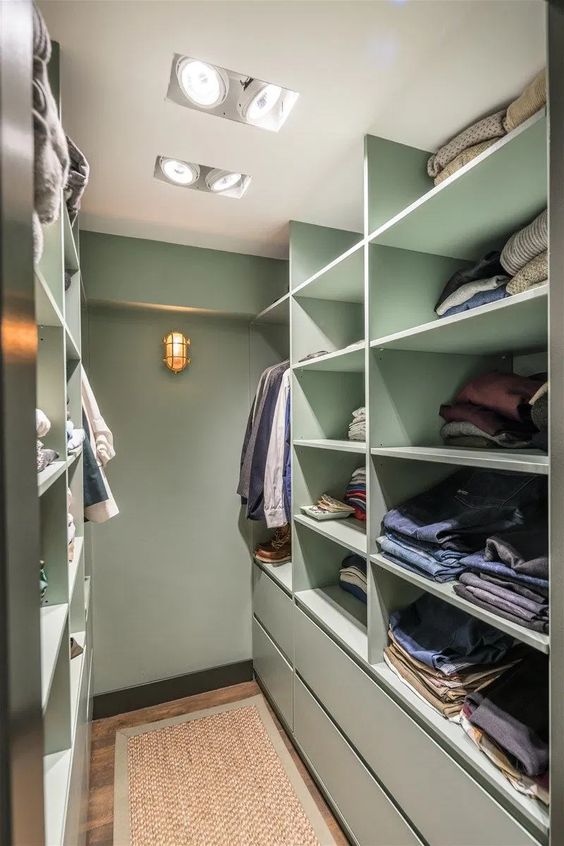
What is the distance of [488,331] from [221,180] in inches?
45.7

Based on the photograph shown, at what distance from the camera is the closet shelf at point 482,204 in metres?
0.90

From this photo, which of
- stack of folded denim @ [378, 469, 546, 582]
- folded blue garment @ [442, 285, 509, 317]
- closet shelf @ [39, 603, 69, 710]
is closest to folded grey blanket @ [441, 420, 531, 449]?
stack of folded denim @ [378, 469, 546, 582]

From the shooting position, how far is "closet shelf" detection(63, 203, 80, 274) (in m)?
1.19

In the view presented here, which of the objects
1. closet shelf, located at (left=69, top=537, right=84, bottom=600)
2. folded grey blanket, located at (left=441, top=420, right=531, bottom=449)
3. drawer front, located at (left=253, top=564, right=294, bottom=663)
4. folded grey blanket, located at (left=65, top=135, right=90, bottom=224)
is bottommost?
drawer front, located at (left=253, top=564, right=294, bottom=663)

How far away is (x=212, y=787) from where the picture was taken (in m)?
1.69

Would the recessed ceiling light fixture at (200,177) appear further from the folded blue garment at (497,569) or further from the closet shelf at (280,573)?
the closet shelf at (280,573)

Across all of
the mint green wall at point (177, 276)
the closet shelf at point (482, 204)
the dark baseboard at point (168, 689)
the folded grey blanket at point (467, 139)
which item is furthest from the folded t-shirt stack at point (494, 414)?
the dark baseboard at point (168, 689)

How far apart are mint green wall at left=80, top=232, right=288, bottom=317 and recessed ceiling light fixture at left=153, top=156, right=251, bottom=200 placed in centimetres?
56

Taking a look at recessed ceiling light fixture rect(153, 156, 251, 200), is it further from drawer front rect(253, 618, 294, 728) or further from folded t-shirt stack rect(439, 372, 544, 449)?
drawer front rect(253, 618, 294, 728)

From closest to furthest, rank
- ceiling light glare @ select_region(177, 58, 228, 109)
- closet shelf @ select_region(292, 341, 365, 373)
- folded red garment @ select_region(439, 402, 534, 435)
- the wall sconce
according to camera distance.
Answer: ceiling light glare @ select_region(177, 58, 228, 109) → folded red garment @ select_region(439, 402, 534, 435) → closet shelf @ select_region(292, 341, 365, 373) → the wall sconce

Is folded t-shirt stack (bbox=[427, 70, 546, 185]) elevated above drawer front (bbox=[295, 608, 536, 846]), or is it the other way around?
folded t-shirt stack (bbox=[427, 70, 546, 185])

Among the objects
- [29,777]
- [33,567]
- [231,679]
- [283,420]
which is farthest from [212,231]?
[231,679]

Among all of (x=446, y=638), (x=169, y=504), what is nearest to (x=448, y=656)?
(x=446, y=638)

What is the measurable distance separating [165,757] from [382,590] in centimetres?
139
